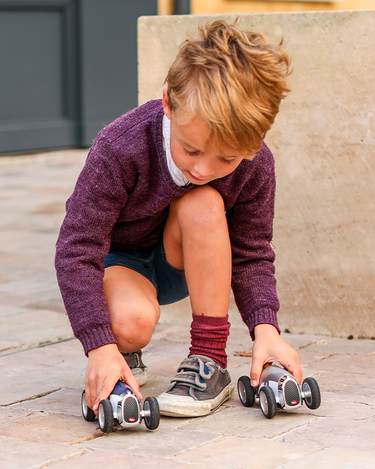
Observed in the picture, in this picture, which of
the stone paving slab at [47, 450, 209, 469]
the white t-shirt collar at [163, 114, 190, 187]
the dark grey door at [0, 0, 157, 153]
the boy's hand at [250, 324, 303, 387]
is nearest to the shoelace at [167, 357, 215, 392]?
the boy's hand at [250, 324, 303, 387]

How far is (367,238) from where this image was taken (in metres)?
2.75

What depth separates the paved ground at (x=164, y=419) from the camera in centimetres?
167

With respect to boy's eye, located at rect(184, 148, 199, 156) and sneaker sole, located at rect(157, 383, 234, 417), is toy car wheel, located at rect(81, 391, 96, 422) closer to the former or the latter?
sneaker sole, located at rect(157, 383, 234, 417)

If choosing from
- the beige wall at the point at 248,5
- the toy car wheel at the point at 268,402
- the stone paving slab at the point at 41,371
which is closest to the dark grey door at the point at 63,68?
the beige wall at the point at 248,5

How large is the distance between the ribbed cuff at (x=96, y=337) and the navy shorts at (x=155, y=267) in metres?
0.34

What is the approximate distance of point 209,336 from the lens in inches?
81.0

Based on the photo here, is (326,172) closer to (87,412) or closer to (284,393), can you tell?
(284,393)

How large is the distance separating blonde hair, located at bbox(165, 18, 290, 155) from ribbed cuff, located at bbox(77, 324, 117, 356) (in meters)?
0.53

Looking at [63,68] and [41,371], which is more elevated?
[63,68]

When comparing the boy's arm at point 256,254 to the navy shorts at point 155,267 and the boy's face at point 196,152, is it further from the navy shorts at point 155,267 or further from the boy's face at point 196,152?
the boy's face at point 196,152

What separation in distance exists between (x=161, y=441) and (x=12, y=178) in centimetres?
533

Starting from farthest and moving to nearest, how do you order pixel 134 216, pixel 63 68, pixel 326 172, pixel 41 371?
1. pixel 63 68
2. pixel 326 172
3. pixel 41 371
4. pixel 134 216

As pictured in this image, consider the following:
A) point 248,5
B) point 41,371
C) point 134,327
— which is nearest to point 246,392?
point 134,327

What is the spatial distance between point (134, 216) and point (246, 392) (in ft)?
1.73
